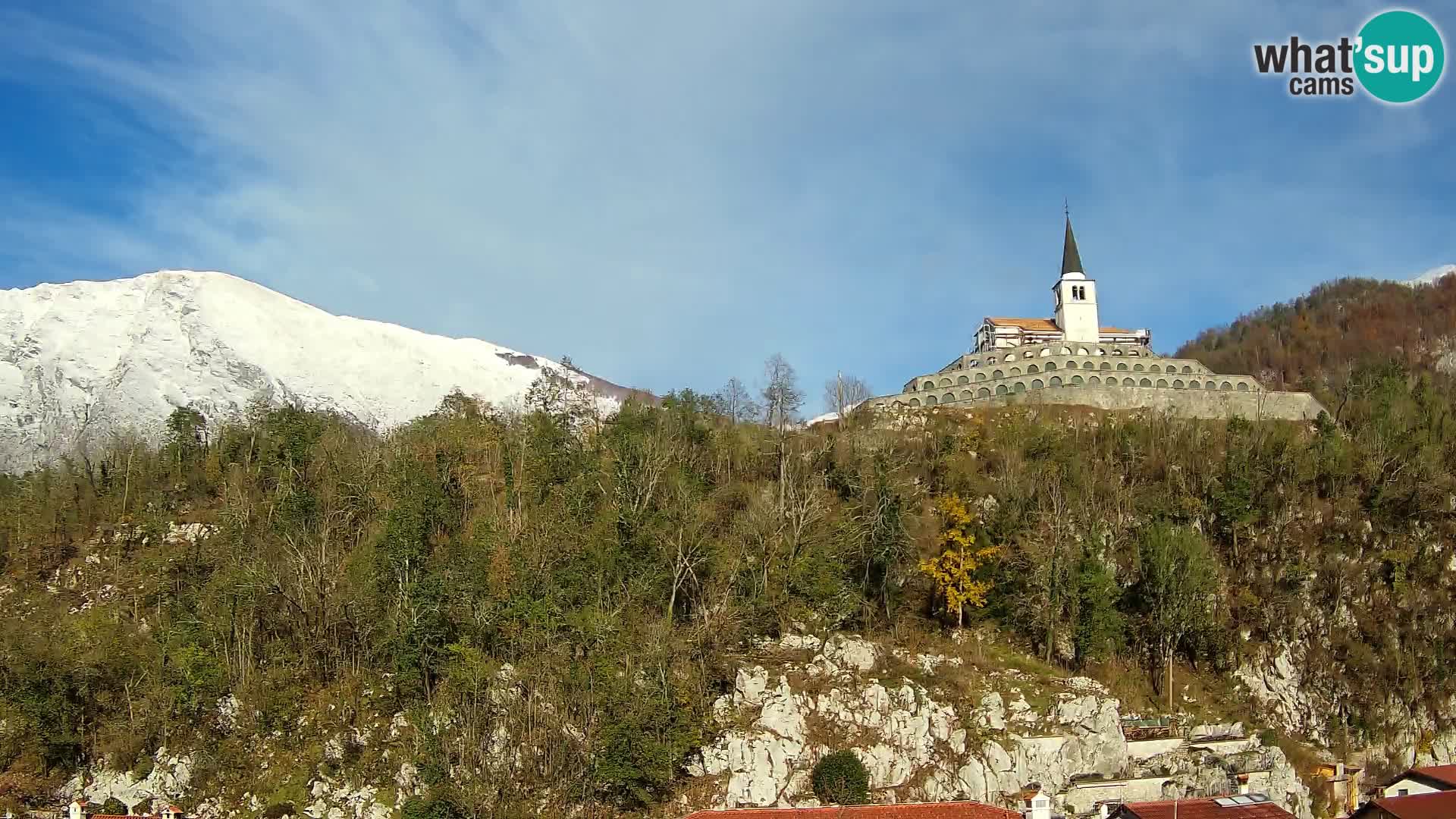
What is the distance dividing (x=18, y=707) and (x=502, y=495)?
2052 centimetres

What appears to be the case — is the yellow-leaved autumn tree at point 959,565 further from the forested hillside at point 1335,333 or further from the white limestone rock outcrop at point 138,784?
the forested hillside at point 1335,333

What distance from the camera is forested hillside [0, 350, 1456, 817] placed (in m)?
38.9

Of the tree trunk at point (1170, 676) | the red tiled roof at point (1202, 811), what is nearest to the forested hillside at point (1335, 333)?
the tree trunk at point (1170, 676)

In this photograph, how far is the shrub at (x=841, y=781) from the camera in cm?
3616

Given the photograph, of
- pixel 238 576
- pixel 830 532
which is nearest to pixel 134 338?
pixel 238 576

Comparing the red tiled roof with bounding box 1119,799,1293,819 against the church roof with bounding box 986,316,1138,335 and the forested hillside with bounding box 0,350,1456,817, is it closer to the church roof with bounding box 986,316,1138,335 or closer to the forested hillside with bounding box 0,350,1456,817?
the forested hillside with bounding box 0,350,1456,817

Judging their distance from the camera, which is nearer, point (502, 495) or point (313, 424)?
point (502, 495)

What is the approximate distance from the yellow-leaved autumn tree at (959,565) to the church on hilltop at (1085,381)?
18469 mm

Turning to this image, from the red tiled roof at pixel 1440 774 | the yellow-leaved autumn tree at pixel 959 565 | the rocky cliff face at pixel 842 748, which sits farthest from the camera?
the yellow-leaved autumn tree at pixel 959 565

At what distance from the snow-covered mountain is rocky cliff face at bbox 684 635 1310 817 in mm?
33634

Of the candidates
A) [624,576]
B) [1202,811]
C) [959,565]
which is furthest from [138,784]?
[1202,811]

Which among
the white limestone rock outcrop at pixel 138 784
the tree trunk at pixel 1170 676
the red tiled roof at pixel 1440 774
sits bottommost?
the white limestone rock outcrop at pixel 138 784

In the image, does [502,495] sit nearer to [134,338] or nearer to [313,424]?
[313,424]

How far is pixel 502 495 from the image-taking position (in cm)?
5012
